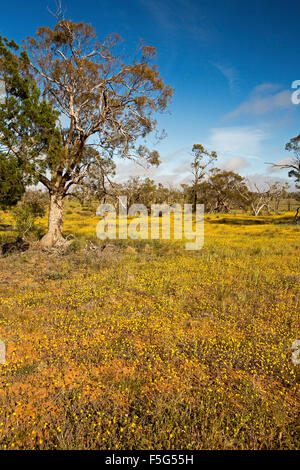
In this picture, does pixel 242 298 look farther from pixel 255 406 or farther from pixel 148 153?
pixel 148 153

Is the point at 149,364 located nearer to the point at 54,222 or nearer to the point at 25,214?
the point at 54,222

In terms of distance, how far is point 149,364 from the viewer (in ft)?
13.9

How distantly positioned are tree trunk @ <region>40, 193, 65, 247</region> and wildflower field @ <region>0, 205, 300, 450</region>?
564 centimetres

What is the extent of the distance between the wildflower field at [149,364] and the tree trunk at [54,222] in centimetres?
564

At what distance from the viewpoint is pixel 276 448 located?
2801 millimetres

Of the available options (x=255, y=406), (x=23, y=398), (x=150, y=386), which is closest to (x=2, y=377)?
(x=23, y=398)

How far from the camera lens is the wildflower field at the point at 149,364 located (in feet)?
9.71

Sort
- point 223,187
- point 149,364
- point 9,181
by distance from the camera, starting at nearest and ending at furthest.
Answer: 1. point 149,364
2. point 9,181
3. point 223,187

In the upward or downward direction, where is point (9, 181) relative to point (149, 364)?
upward

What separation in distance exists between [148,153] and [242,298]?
12558 millimetres

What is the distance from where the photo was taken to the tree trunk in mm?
14164

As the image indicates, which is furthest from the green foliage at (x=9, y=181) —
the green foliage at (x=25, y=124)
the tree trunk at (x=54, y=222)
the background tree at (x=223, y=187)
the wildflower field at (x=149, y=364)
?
the background tree at (x=223, y=187)

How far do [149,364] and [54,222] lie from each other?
12473 millimetres

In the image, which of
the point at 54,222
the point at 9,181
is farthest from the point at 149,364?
the point at 54,222
